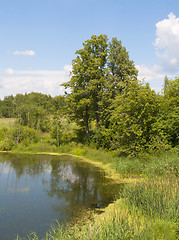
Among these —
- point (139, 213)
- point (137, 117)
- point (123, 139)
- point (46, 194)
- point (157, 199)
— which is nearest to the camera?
point (157, 199)

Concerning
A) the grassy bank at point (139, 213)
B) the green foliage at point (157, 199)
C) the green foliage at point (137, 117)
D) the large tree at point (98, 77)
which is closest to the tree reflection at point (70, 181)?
the grassy bank at point (139, 213)

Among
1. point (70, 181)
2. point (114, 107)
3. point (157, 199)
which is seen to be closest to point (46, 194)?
point (70, 181)

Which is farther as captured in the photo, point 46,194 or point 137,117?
point 137,117

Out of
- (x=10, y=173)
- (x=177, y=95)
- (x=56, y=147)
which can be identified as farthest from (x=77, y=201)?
(x=56, y=147)

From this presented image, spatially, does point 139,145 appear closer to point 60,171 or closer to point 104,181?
point 104,181

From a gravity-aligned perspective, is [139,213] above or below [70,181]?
above

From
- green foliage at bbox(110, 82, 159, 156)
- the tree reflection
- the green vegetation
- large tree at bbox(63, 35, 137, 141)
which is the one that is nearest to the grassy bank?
the green vegetation

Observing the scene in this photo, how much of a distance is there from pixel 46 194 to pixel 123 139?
336 inches

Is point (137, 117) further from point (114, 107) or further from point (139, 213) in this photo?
point (139, 213)

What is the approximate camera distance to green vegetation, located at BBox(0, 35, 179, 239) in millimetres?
6389

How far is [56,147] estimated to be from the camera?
2780cm

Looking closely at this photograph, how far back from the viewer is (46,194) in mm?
11977

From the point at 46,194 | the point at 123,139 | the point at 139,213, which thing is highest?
the point at 123,139

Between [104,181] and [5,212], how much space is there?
6587 mm
